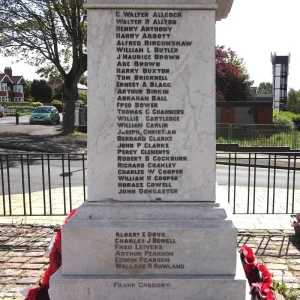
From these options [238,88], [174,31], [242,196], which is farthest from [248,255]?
[238,88]

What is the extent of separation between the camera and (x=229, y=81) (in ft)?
143

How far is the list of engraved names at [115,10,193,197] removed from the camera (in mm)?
3348

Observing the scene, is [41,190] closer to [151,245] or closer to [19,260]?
[19,260]

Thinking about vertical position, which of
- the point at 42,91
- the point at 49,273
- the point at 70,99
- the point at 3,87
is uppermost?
the point at 3,87

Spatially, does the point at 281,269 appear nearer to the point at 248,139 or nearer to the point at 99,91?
the point at 99,91

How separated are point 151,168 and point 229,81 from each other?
4172cm

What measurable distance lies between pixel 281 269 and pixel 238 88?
135 feet

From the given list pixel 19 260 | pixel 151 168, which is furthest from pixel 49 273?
pixel 19 260

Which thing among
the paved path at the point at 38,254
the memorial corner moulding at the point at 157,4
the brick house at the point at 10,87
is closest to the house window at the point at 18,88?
the brick house at the point at 10,87

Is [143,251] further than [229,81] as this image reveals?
No

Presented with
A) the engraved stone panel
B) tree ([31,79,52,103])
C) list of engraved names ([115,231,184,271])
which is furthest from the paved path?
tree ([31,79,52,103])

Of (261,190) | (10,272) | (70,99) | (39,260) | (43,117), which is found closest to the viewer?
(10,272)

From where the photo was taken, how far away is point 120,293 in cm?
324

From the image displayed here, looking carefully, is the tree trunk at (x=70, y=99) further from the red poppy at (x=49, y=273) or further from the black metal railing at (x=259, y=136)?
the red poppy at (x=49, y=273)
